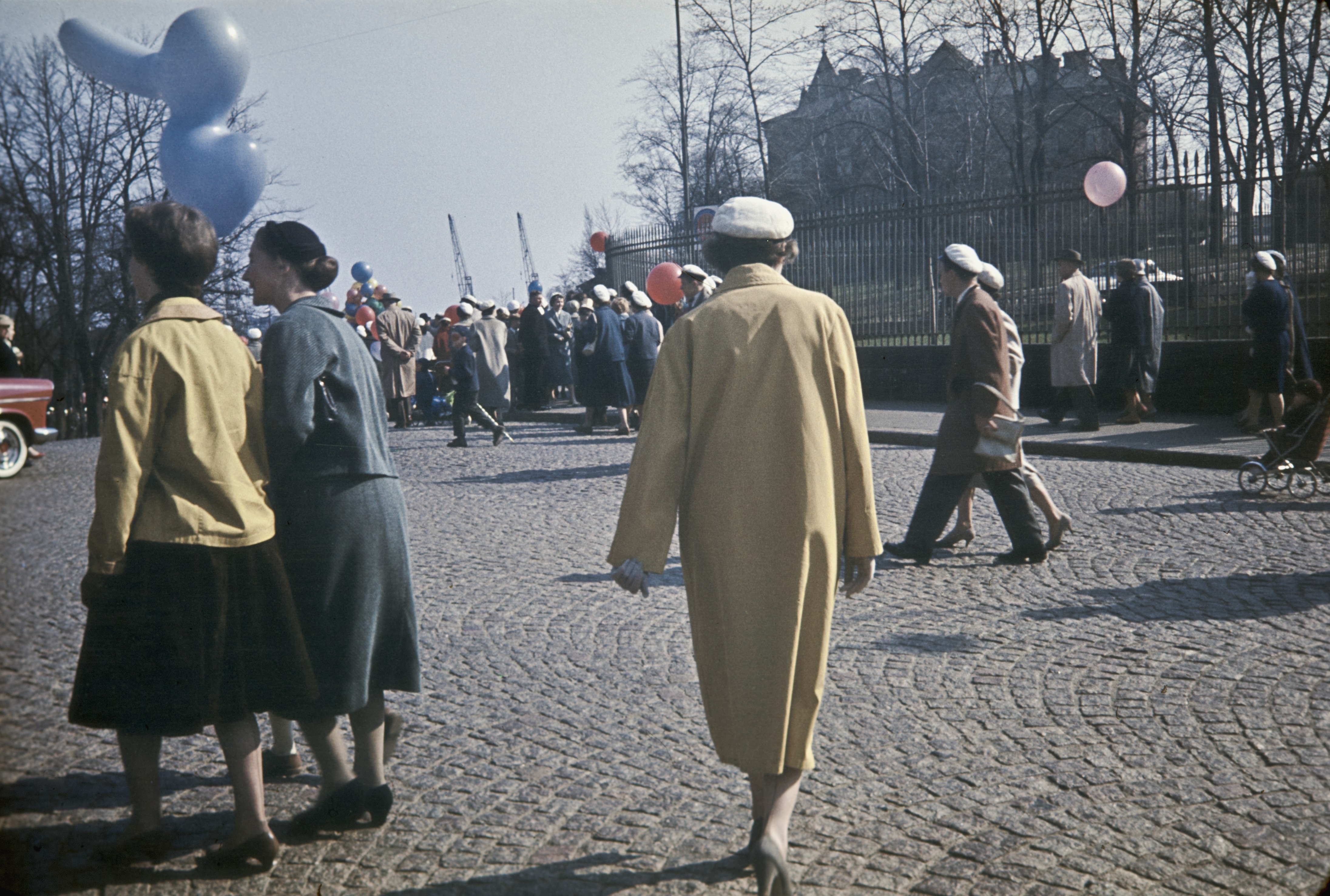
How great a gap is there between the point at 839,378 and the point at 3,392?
1180cm

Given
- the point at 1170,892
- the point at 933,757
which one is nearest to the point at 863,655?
the point at 933,757

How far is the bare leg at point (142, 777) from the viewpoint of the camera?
3021 millimetres

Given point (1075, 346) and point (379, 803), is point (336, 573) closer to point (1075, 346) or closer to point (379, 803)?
point (379, 803)

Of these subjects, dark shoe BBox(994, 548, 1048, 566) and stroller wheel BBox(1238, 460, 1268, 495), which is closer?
dark shoe BBox(994, 548, 1048, 566)

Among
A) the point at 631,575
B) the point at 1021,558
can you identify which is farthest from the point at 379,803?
the point at 1021,558

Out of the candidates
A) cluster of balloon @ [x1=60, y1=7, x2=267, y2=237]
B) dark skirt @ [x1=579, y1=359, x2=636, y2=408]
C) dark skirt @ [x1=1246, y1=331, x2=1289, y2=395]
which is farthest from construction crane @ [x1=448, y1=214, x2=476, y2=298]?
dark skirt @ [x1=1246, y1=331, x2=1289, y2=395]

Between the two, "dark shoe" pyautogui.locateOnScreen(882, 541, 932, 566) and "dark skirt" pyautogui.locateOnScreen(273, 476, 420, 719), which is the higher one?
"dark skirt" pyautogui.locateOnScreen(273, 476, 420, 719)

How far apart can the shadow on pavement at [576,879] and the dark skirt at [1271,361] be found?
10.6 m

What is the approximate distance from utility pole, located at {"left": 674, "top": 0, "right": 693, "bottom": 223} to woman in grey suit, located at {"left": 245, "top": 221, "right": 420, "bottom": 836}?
59.7 inches

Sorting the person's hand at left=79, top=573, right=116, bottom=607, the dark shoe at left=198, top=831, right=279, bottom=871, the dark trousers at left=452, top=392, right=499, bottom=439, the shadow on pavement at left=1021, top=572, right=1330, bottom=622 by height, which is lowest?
the shadow on pavement at left=1021, top=572, right=1330, bottom=622

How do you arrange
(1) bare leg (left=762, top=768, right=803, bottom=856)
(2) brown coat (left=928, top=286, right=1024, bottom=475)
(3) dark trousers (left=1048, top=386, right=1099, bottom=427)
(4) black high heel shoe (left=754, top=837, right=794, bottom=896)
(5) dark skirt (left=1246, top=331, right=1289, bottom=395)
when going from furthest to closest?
(3) dark trousers (left=1048, top=386, right=1099, bottom=427) < (5) dark skirt (left=1246, top=331, right=1289, bottom=395) < (2) brown coat (left=928, top=286, right=1024, bottom=475) < (1) bare leg (left=762, top=768, right=803, bottom=856) < (4) black high heel shoe (left=754, top=837, right=794, bottom=896)

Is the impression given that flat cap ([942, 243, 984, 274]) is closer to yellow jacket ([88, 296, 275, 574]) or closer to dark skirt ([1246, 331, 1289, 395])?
yellow jacket ([88, 296, 275, 574])

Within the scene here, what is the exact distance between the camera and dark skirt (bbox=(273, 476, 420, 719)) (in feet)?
10.4

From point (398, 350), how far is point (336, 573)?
1399cm
